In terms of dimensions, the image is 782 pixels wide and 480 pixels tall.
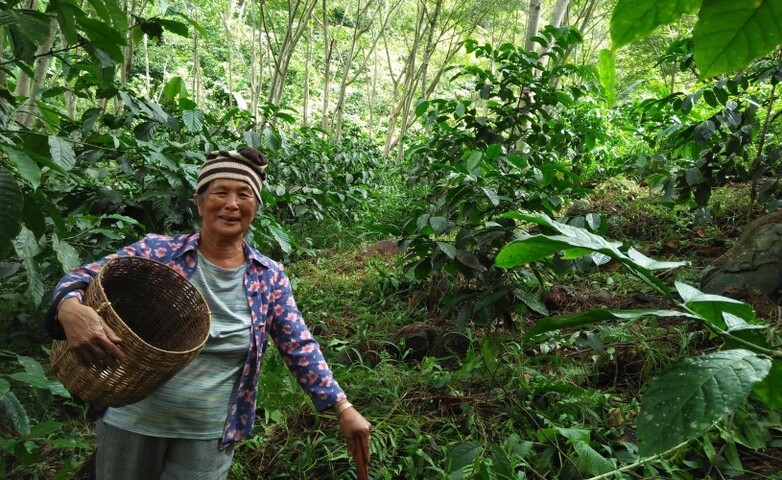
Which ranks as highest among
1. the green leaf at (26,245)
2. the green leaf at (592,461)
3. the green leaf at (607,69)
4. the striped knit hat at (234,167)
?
the green leaf at (607,69)

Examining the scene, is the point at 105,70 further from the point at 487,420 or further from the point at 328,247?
the point at 328,247

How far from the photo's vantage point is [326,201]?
17.4 feet

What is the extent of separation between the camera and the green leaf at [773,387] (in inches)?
21.1

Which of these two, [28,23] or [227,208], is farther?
[227,208]

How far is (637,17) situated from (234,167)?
1529 millimetres

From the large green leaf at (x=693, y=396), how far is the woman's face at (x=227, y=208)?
4.74ft

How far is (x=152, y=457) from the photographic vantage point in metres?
1.63

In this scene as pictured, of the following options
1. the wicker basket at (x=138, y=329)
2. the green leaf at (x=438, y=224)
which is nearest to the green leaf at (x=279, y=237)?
the green leaf at (x=438, y=224)

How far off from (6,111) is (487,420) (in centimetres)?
212

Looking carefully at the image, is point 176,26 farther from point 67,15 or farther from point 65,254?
point 65,254

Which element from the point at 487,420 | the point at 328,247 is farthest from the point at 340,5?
the point at 487,420

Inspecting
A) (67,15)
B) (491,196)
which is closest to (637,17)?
(67,15)

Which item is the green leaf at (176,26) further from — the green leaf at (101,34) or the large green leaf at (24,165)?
the large green leaf at (24,165)

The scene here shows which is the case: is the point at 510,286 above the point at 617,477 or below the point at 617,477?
above
